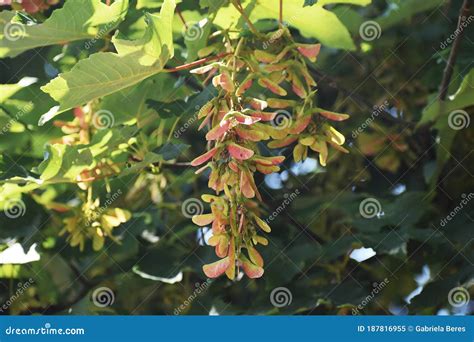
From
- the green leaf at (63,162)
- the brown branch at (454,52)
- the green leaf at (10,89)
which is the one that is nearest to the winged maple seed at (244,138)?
the green leaf at (63,162)

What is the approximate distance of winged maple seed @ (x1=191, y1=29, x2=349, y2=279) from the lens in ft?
4.39

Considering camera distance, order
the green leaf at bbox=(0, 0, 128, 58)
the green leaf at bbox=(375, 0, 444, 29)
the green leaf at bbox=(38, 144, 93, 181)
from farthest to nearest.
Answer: the green leaf at bbox=(375, 0, 444, 29)
the green leaf at bbox=(38, 144, 93, 181)
the green leaf at bbox=(0, 0, 128, 58)

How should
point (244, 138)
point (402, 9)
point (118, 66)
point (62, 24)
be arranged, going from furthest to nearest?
point (402, 9), point (62, 24), point (118, 66), point (244, 138)

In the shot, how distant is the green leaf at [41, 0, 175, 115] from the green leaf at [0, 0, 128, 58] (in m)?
0.15

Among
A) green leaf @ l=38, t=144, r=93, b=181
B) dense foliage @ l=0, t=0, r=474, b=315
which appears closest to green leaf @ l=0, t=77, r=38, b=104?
dense foliage @ l=0, t=0, r=474, b=315

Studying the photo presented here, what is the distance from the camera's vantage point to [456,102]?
6.39ft

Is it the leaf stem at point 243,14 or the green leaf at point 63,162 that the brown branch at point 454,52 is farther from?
the green leaf at point 63,162

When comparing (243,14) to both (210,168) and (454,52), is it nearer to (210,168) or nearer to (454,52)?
(210,168)

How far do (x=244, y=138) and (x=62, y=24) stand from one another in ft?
1.62

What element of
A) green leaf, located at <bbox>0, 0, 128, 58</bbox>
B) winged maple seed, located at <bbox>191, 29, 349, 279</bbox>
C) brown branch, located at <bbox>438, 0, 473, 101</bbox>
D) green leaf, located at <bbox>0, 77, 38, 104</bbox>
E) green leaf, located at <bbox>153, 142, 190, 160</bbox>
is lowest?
green leaf, located at <bbox>0, 77, 38, 104</bbox>

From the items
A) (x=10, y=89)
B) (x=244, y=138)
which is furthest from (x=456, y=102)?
(x=10, y=89)

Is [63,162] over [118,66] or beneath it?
beneath

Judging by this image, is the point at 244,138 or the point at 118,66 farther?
the point at 118,66

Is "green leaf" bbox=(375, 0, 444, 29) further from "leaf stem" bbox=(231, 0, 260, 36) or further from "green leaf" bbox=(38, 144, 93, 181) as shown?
"green leaf" bbox=(38, 144, 93, 181)
